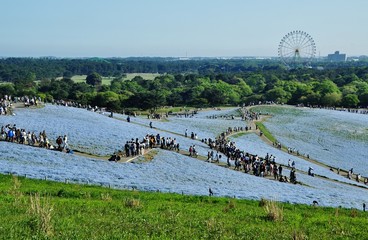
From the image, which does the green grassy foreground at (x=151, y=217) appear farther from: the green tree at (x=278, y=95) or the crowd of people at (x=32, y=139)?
the green tree at (x=278, y=95)

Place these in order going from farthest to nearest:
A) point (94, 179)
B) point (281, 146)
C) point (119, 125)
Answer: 1. point (281, 146)
2. point (119, 125)
3. point (94, 179)

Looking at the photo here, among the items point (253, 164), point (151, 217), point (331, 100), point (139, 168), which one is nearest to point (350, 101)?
point (331, 100)

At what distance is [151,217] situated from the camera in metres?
16.8

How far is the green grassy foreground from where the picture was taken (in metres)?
14.0

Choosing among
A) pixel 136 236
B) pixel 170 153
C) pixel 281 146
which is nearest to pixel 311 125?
pixel 281 146

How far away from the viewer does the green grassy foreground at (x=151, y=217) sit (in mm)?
14008

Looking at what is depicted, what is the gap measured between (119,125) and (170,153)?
40.8ft

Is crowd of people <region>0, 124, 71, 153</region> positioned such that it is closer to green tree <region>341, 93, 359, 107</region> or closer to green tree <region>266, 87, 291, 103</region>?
green tree <region>341, 93, 359, 107</region>

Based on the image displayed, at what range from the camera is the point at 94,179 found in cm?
2656

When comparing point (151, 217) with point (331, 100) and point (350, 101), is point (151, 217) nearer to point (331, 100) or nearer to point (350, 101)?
point (331, 100)

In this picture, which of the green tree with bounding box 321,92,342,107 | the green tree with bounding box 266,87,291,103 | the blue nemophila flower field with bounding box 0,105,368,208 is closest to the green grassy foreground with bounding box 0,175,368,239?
the blue nemophila flower field with bounding box 0,105,368,208

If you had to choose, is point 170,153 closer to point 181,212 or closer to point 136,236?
point 181,212

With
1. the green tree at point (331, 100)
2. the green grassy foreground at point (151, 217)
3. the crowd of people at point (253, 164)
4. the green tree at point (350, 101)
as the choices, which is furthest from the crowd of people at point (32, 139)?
the green tree at point (350, 101)

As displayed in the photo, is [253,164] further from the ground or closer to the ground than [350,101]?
further from the ground
